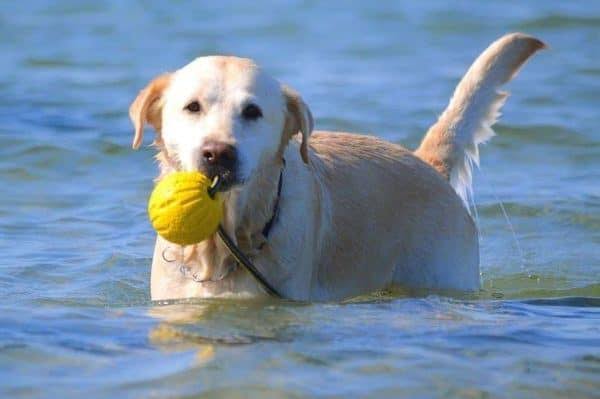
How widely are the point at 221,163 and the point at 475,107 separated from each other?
238 cm

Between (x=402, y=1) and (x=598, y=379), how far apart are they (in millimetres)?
16218

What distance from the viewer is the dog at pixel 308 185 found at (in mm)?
5742

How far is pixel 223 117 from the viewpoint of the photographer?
5.66m

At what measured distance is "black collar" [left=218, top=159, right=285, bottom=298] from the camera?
589 centimetres

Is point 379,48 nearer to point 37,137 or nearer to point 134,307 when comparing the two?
point 37,137

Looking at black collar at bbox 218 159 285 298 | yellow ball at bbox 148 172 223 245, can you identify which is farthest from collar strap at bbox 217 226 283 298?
yellow ball at bbox 148 172 223 245

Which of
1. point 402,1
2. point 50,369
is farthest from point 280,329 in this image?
point 402,1

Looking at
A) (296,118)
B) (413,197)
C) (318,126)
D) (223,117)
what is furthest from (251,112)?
(318,126)

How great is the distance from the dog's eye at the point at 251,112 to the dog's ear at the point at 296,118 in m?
0.26

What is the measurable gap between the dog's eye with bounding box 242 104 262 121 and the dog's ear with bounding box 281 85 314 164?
26 centimetres

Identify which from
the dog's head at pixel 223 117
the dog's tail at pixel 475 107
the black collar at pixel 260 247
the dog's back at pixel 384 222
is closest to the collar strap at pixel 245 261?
the black collar at pixel 260 247

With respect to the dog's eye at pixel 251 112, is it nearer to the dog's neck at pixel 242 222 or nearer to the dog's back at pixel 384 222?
the dog's neck at pixel 242 222

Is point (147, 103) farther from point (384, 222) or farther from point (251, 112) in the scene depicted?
point (384, 222)

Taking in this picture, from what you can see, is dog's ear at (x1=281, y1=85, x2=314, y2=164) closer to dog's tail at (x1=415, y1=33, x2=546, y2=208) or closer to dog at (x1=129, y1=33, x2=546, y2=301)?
dog at (x1=129, y1=33, x2=546, y2=301)
